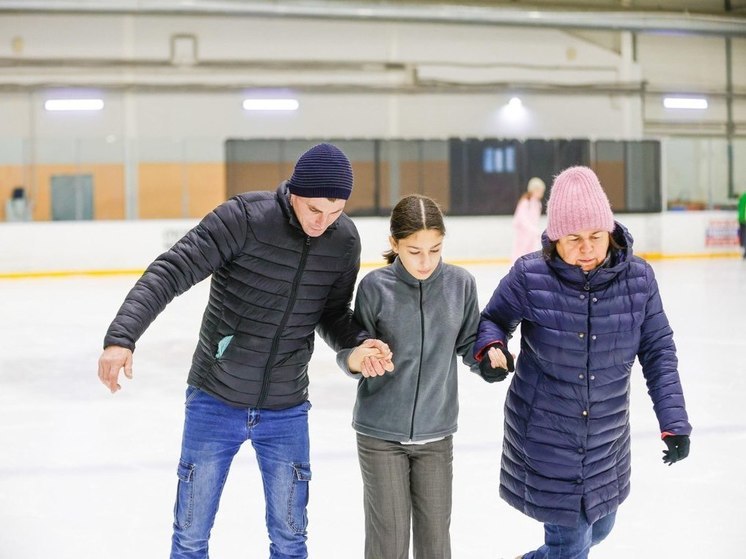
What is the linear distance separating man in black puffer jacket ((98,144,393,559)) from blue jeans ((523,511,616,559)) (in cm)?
59

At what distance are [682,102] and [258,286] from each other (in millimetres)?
17687

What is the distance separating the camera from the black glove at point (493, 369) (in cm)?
214

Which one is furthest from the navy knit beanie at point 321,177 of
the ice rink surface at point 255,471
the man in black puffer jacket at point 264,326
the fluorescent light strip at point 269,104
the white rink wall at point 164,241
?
the fluorescent light strip at point 269,104

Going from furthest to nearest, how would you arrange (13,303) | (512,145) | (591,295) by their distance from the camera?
(512,145)
(13,303)
(591,295)

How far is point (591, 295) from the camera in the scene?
219 cm

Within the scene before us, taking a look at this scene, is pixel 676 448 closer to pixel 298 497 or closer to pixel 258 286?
pixel 298 497

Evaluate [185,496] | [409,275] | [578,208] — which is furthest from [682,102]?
[185,496]

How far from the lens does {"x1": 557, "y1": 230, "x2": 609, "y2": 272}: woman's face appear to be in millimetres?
2188

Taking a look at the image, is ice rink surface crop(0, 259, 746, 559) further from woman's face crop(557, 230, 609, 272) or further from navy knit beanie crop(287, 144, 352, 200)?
navy knit beanie crop(287, 144, 352, 200)

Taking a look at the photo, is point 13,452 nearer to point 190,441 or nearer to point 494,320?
point 190,441

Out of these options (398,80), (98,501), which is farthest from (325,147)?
(398,80)

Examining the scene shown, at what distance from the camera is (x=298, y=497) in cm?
227

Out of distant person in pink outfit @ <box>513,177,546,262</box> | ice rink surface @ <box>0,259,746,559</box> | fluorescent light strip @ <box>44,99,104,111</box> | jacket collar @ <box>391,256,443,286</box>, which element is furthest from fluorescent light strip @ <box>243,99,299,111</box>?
jacket collar @ <box>391,256,443,286</box>

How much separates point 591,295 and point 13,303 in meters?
9.13
